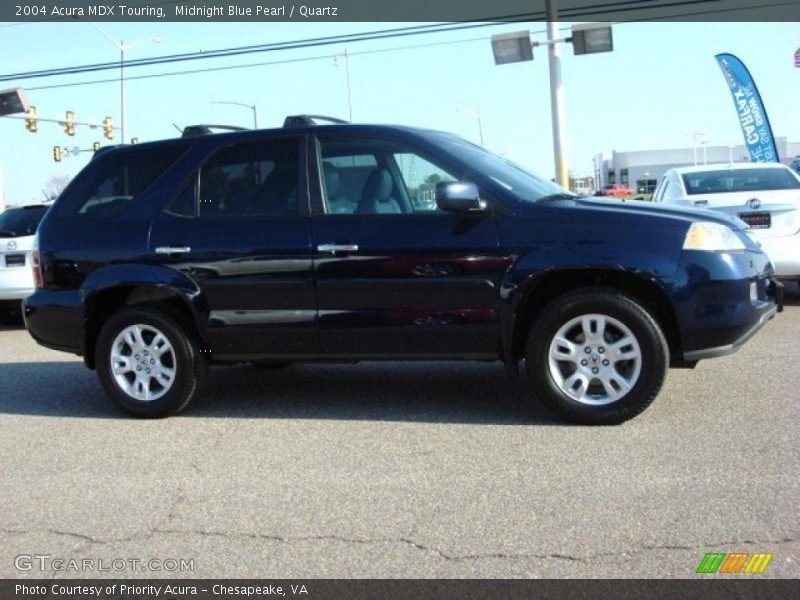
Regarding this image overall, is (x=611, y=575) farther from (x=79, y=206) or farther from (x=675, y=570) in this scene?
(x=79, y=206)

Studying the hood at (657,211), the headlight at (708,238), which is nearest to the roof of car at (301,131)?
the hood at (657,211)

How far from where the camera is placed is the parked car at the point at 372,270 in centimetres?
525

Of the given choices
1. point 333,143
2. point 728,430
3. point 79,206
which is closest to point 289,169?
point 333,143

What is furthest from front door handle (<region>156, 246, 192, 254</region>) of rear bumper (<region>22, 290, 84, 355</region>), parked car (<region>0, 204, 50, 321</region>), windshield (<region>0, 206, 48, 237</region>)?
windshield (<region>0, 206, 48, 237</region>)

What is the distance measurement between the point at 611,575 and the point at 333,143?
3.57 m

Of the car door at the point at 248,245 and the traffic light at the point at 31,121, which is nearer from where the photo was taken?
the car door at the point at 248,245

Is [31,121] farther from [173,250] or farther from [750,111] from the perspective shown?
[173,250]

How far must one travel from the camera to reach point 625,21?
20.7 m

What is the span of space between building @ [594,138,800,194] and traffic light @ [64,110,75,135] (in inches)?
3212

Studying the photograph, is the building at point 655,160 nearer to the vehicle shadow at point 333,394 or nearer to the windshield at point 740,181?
Result: the windshield at point 740,181

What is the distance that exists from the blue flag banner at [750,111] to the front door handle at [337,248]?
2730 cm

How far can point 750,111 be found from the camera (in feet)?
97.5

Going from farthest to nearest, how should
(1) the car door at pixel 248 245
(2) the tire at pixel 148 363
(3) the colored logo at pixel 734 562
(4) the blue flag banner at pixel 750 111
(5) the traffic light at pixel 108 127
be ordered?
1. (5) the traffic light at pixel 108 127
2. (4) the blue flag banner at pixel 750 111
3. (2) the tire at pixel 148 363
4. (1) the car door at pixel 248 245
5. (3) the colored logo at pixel 734 562

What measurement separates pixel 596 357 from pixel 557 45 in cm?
1252
